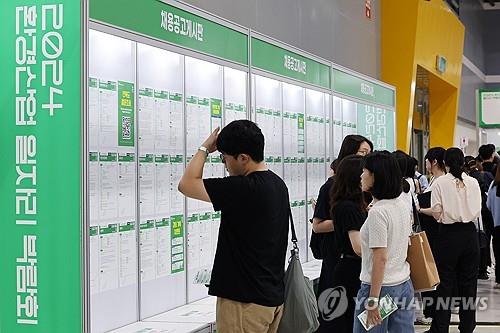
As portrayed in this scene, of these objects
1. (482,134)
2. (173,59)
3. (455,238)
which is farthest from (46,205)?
(482,134)

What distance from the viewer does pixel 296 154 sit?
6.65 m

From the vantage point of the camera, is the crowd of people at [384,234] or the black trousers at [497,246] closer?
the crowd of people at [384,234]

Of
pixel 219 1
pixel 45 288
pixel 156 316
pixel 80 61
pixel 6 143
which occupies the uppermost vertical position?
pixel 219 1

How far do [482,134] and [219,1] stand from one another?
43.0 feet

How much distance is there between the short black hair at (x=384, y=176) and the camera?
158 inches

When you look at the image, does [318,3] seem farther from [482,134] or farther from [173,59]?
[482,134]

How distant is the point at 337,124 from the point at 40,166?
442 cm

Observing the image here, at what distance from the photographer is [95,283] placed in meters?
3.84

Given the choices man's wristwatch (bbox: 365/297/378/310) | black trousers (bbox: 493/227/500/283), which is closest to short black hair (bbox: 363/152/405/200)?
man's wristwatch (bbox: 365/297/378/310)

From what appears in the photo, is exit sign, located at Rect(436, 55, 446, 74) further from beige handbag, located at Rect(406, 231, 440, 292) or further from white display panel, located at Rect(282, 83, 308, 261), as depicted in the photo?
beige handbag, located at Rect(406, 231, 440, 292)

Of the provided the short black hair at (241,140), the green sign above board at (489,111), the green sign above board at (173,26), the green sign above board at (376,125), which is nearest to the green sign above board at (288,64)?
the green sign above board at (173,26)

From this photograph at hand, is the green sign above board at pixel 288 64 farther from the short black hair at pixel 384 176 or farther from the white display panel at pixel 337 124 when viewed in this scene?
the short black hair at pixel 384 176

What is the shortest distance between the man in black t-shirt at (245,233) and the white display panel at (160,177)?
40.6 inches

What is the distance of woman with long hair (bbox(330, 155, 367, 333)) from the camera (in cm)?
426
